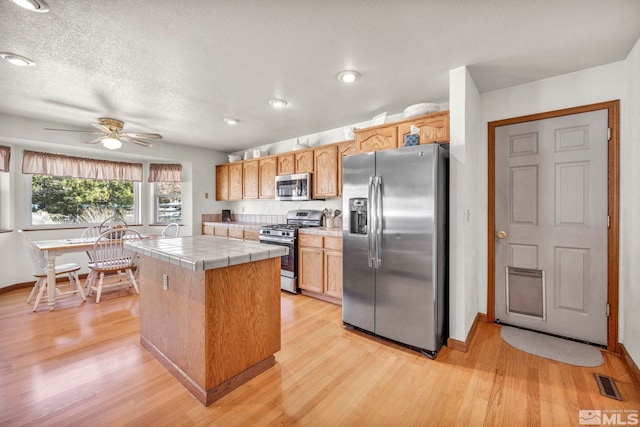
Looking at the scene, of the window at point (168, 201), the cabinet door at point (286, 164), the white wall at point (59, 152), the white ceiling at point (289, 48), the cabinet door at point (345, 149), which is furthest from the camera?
the window at point (168, 201)

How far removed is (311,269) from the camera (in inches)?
145

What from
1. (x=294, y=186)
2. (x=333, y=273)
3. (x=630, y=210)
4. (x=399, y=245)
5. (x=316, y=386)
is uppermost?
(x=294, y=186)

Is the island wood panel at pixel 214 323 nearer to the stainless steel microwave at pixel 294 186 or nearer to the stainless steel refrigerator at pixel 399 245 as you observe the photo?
the stainless steel refrigerator at pixel 399 245

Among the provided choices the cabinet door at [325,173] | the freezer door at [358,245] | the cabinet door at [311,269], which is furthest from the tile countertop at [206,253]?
the cabinet door at [325,173]

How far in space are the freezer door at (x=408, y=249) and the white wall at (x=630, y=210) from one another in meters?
1.39

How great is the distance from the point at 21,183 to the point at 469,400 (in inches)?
241

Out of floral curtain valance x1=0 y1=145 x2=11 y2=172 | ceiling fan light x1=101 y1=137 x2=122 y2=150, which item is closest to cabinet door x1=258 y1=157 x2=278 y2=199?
ceiling fan light x1=101 y1=137 x2=122 y2=150

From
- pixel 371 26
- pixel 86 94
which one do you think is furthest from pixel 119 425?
pixel 86 94

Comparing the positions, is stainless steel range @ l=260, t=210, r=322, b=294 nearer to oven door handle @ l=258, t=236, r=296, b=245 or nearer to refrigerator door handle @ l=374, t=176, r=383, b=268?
oven door handle @ l=258, t=236, r=296, b=245

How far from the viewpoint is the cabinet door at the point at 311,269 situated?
359cm

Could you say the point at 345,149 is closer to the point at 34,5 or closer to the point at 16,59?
the point at 34,5

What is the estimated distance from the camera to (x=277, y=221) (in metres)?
5.08

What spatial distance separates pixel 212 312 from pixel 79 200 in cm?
456

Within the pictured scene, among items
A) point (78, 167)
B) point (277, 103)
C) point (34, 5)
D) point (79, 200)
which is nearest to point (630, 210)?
point (277, 103)
